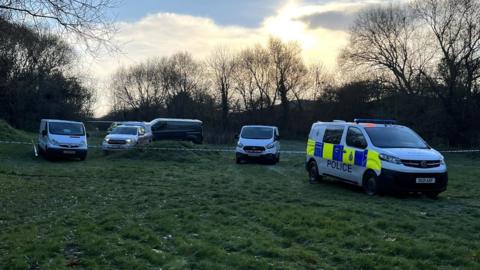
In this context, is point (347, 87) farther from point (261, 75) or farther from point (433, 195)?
point (433, 195)

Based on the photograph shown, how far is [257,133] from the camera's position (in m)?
23.0

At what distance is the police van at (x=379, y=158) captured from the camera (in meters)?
11.2

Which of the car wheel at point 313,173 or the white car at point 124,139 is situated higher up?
the white car at point 124,139

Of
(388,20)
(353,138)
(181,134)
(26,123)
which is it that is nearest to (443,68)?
(388,20)

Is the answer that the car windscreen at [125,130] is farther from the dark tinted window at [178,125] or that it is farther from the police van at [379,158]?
the police van at [379,158]

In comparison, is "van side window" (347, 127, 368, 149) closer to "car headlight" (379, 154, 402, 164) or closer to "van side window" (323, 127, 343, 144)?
"van side window" (323, 127, 343, 144)

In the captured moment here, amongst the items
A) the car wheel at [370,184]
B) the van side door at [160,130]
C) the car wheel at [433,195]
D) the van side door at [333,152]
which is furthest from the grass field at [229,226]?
the van side door at [160,130]

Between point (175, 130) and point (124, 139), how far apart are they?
421 inches

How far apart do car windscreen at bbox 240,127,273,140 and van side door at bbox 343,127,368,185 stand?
32.1 feet

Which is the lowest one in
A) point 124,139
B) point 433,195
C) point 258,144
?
point 433,195

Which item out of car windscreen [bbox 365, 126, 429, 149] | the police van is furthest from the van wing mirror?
car windscreen [bbox 365, 126, 429, 149]

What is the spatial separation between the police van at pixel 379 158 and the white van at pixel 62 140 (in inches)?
493

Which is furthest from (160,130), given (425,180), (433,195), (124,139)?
(425,180)

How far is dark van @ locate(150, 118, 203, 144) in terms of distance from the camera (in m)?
36.6
